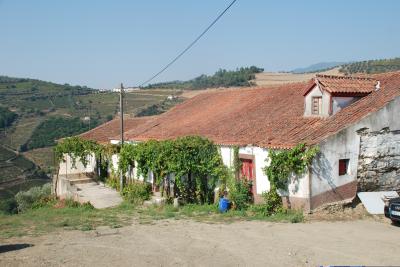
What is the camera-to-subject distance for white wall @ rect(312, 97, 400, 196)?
15094 millimetres

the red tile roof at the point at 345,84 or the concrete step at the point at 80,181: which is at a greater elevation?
the red tile roof at the point at 345,84

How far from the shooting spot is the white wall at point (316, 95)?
1727cm

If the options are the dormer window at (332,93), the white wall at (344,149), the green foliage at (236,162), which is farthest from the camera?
the green foliage at (236,162)

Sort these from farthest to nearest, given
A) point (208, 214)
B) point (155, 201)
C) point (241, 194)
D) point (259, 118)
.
Answer: 1. point (259, 118)
2. point (155, 201)
3. point (241, 194)
4. point (208, 214)

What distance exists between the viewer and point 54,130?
6525cm

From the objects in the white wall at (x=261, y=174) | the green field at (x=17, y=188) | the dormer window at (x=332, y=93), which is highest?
the dormer window at (x=332, y=93)

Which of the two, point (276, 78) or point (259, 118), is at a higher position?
point (276, 78)

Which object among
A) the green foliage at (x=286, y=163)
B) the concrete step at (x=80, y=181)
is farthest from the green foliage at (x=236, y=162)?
the concrete step at (x=80, y=181)

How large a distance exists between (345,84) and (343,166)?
394cm

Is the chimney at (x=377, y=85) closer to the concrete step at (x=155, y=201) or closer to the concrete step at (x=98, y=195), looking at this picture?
the concrete step at (x=155, y=201)

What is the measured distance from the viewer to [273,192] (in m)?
15.6

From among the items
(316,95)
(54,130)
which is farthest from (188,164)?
(54,130)

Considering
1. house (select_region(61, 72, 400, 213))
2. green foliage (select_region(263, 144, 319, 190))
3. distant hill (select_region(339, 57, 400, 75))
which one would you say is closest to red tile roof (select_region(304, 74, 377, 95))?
house (select_region(61, 72, 400, 213))

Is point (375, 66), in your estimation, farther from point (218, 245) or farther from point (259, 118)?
point (218, 245)
